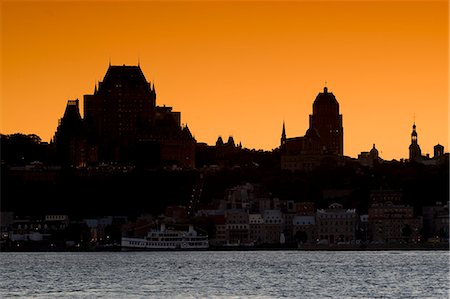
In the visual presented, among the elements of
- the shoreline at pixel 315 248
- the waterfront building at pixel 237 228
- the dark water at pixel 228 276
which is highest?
the waterfront building at pixel 237 228

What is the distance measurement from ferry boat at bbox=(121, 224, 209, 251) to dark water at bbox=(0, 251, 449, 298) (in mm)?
13439

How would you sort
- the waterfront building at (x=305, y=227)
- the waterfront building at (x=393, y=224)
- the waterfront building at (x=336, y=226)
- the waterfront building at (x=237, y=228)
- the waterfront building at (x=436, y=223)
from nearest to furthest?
the waterfront building at (x=393, y=224) < the waterfront building at (x=336, y=226) < the waterfront building at (x=305, y=227) < the waterfront building at (x=237, y=228) < the waterfront building at (x=436, y=223)

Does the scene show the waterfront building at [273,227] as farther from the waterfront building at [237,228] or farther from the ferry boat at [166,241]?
the ferry boat at [166,241]

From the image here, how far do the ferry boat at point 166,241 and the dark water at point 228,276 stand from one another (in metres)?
13.4

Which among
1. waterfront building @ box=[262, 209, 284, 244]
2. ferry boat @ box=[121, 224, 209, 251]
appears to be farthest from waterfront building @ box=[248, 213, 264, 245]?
ferry boat @ box=[121, 224, 209, 251]

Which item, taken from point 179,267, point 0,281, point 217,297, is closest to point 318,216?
point 179,267

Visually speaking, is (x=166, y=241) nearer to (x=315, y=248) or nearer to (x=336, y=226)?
(x=315, y=248)

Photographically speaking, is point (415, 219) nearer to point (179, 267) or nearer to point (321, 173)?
point (321, 173)

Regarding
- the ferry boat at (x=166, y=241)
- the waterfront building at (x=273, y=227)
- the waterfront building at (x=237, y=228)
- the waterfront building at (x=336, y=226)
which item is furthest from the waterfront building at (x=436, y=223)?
the ferry boat at (x=166, y=241)

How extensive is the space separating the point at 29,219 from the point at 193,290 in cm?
7970

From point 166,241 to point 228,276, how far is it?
52.7m

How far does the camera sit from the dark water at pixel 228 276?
87.2 meters

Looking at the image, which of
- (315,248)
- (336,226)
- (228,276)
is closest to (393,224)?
(336,226)

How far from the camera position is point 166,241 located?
154 metres
